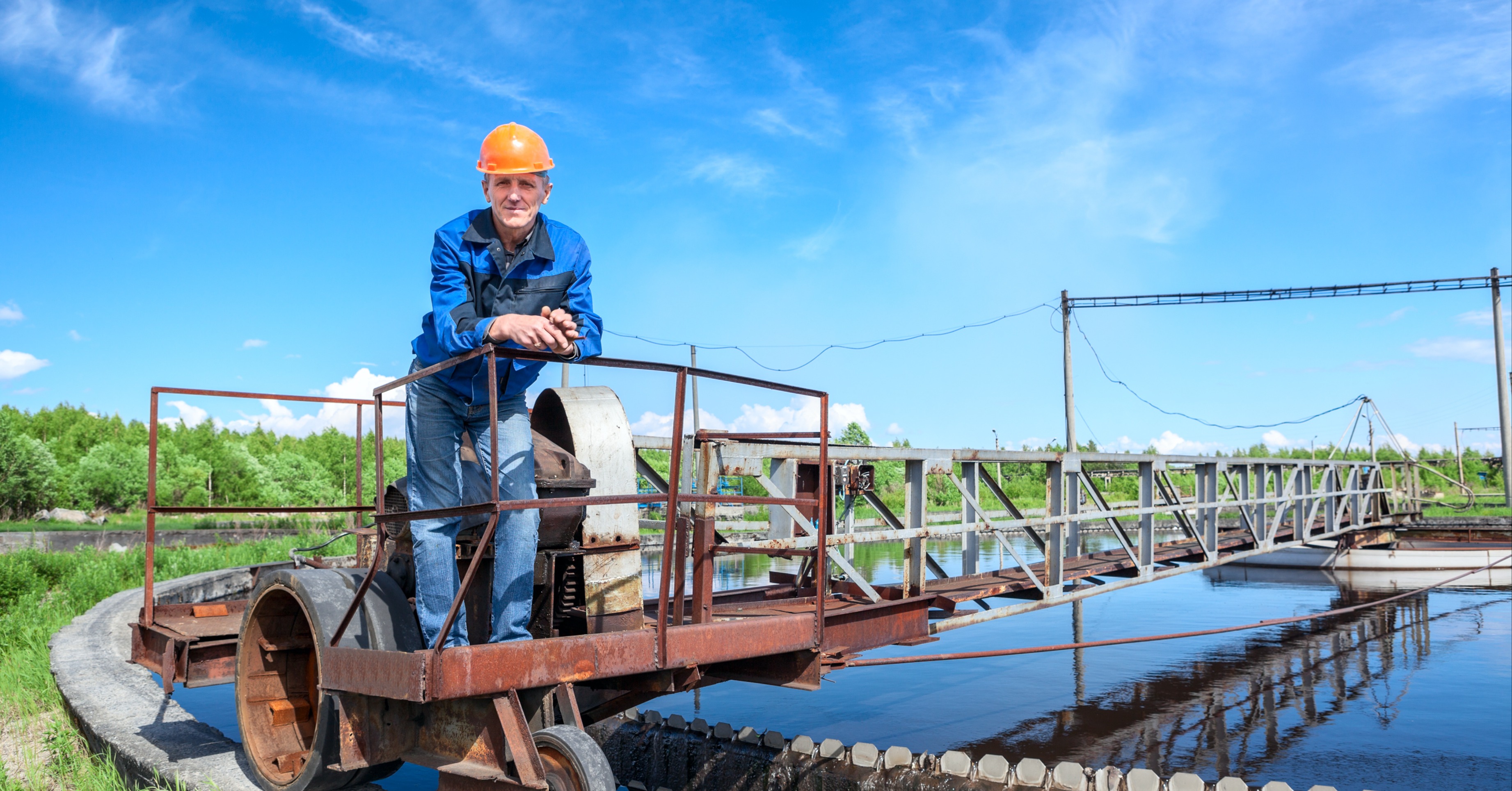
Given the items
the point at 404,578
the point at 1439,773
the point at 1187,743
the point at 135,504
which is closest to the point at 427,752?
the point at 404,578

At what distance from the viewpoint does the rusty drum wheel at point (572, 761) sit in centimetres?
288

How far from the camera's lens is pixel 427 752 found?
3.36 m

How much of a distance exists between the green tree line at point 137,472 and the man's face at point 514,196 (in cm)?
3236

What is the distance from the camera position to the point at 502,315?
10.2ft

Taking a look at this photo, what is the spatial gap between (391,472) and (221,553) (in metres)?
37.8

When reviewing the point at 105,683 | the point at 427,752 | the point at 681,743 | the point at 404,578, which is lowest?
the point at 681,743

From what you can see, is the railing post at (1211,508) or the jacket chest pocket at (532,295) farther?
the railing post at (1211,508)

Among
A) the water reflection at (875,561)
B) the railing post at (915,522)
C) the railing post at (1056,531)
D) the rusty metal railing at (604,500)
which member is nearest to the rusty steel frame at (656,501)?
the rusty metal railing at (604,500)

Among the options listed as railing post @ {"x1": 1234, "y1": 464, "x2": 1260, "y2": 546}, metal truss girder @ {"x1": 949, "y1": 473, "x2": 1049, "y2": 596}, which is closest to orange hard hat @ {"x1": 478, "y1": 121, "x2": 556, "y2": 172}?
metal truss girder @ {"x1": 949, "y1": 473, "x2": 1049, "y2": 596}

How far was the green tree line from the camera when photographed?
40438mm

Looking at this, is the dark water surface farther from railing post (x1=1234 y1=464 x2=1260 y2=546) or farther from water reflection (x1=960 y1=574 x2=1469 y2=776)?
railing post (x1=1234 y1=464 x2=1260 y2=546)

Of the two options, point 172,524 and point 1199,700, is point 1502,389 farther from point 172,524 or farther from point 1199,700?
point 172,524

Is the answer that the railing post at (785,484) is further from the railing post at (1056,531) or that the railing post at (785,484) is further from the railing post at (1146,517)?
the railing post at (1146,517)

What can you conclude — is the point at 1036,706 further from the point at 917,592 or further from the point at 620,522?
the point at 620,522
